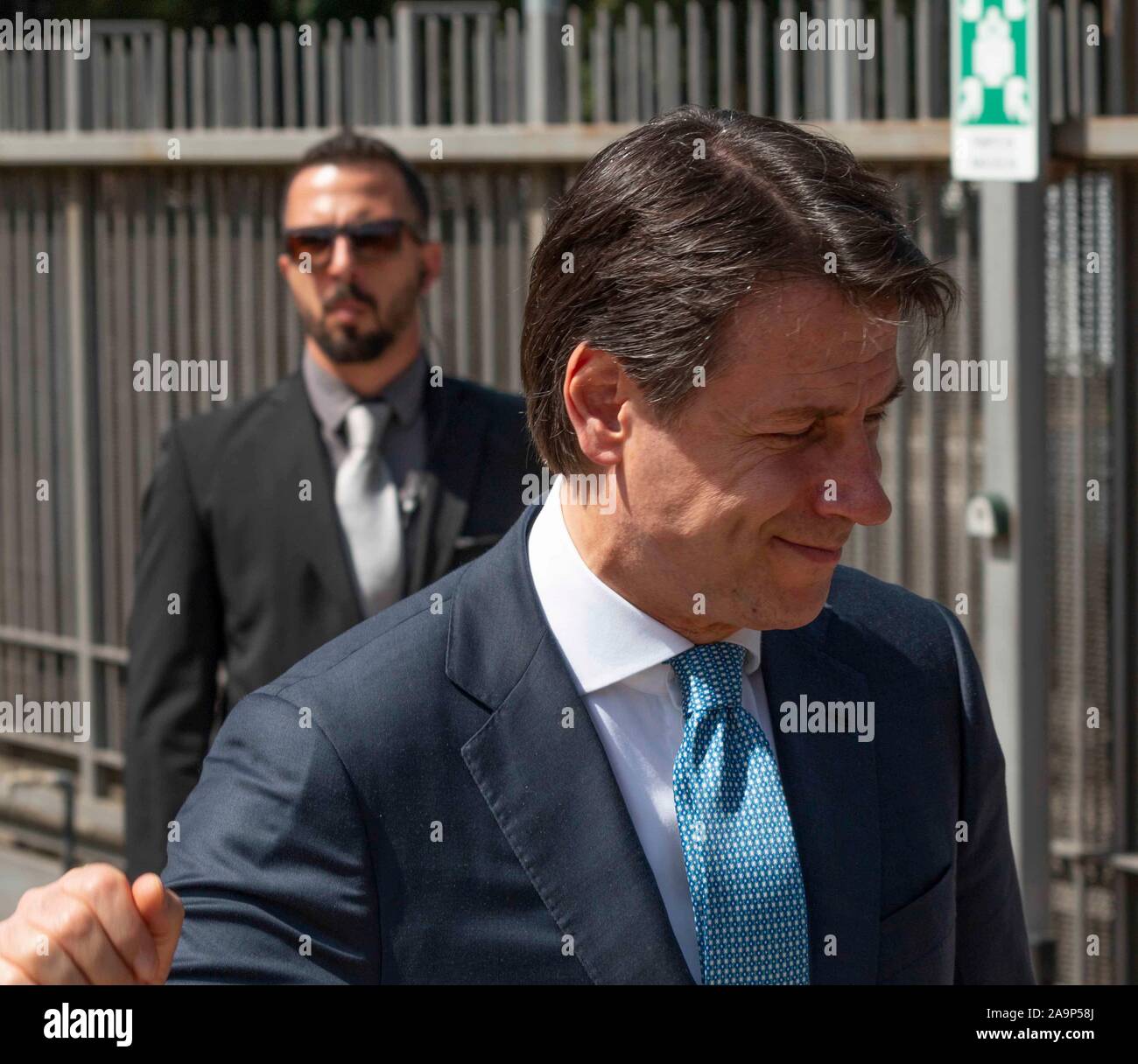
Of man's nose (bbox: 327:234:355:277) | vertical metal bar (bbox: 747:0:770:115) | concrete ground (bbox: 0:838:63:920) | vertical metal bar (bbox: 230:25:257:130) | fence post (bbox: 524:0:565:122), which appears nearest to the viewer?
man's nose (bbox: 327:234:355:277)

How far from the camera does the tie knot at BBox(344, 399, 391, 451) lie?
374cm

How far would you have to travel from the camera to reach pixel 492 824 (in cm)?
186

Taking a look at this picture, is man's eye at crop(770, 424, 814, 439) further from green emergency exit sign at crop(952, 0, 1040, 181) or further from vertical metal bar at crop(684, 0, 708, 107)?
vertical metal bar at crop(684, 0, 708, 107)

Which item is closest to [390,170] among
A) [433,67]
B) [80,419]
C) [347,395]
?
[347,395]

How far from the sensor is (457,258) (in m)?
5.81

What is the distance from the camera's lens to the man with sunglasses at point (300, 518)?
11.8 ft

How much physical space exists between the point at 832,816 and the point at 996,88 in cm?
261

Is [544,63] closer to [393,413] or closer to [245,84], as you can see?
[245,84]

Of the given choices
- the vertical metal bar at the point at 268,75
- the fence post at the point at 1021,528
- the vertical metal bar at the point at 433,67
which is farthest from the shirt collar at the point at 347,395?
the vertical metal bar at the point at 268,75

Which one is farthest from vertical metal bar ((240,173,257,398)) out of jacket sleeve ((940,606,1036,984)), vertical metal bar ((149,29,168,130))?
jacket sleeve ((940,606,1036,984))

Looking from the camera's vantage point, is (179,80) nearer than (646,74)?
No

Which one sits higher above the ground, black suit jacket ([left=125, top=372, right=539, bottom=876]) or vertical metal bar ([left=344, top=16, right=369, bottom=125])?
vertical metal bar ([left=344, top=16, right=369, bottom=125])

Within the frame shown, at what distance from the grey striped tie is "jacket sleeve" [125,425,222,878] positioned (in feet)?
0.97

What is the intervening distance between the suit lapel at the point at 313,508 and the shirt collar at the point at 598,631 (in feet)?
5.17
